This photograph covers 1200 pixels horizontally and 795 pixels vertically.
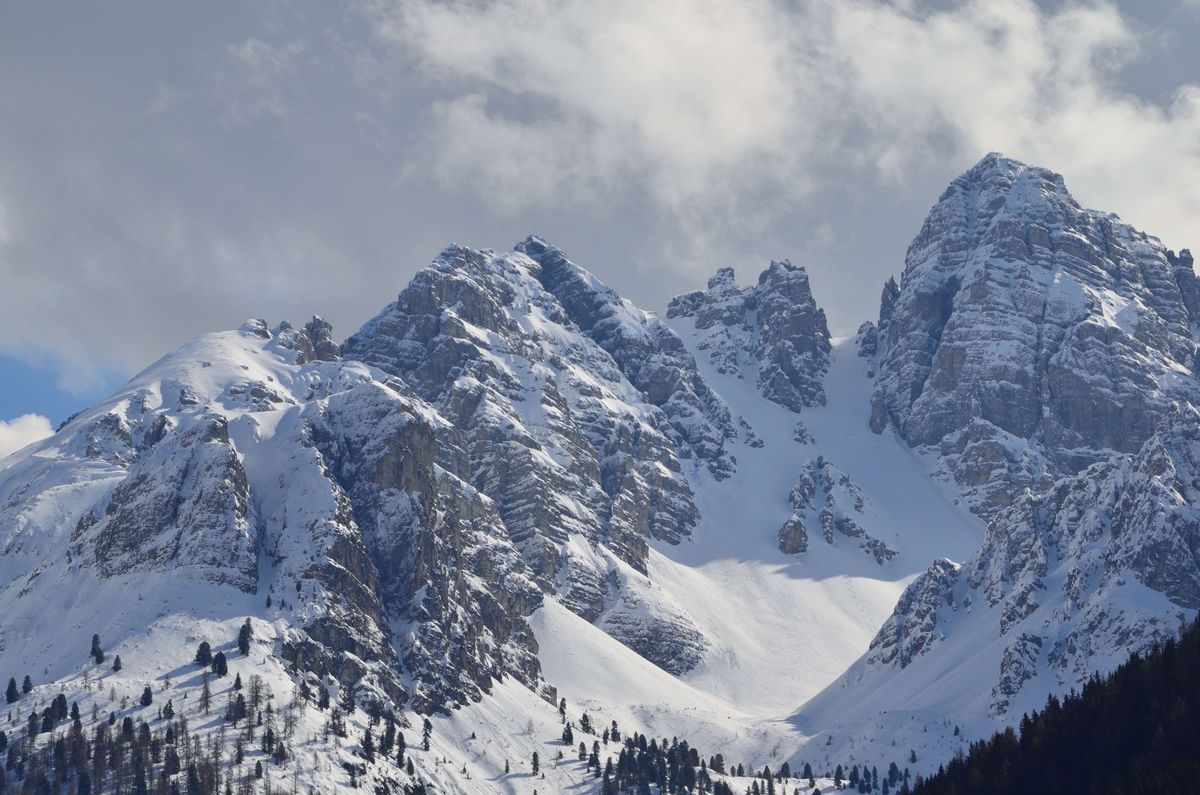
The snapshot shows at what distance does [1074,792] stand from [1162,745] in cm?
1090

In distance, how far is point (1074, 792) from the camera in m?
199

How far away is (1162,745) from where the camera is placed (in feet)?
641
